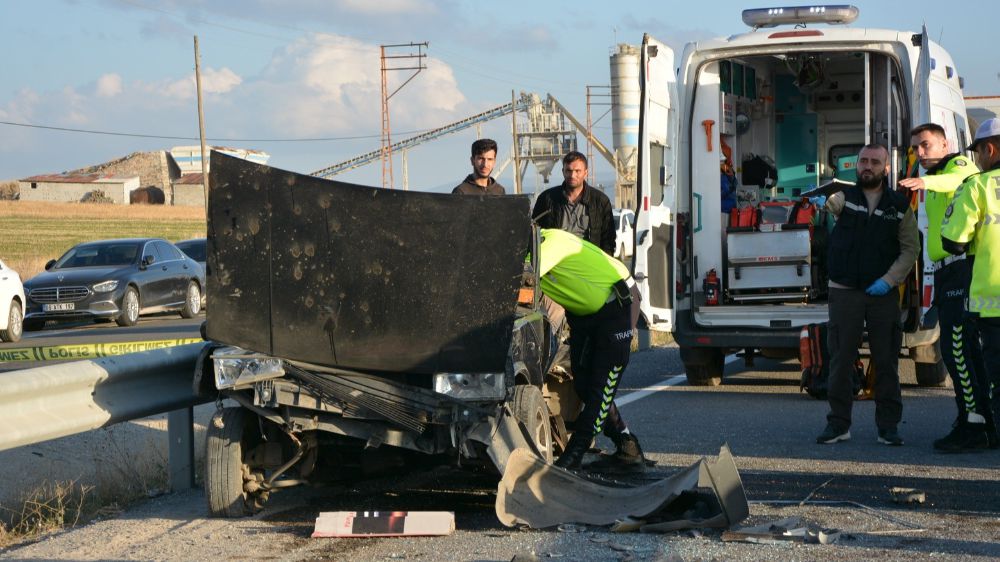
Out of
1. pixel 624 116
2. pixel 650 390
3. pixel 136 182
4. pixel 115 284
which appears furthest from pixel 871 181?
pixel 136 182

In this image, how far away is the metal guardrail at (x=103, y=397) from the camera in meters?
6.18

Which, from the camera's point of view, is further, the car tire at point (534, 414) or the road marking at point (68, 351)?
the road marking at point (68, 351)

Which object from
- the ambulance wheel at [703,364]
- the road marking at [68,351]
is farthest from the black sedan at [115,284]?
the ambulance wheel at [703,364]

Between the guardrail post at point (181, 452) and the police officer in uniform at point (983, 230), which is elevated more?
the police officer in uniform at point (983, 230)

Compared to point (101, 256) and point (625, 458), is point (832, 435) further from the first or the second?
point (101, 256)

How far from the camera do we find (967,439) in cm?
858

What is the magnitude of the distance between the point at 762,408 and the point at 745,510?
16.4ft

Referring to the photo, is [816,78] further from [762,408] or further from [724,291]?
[762,408]

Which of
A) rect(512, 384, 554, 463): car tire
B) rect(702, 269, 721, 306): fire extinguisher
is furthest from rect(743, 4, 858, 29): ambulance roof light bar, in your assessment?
rect(512, 384, 554, 463): car tire

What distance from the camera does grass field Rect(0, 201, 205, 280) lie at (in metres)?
43.0

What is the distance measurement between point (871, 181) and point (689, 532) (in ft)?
12.7

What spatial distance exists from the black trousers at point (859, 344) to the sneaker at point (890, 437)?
0.06 m

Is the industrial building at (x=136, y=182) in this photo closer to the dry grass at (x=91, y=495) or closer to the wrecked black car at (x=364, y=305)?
the dry grass at (x=91, y=495)

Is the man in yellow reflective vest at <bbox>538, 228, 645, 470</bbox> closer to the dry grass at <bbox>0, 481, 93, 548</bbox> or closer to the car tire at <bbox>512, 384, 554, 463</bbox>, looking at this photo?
the car tire at <bbox>512, 384, 554, 463</bbox>
